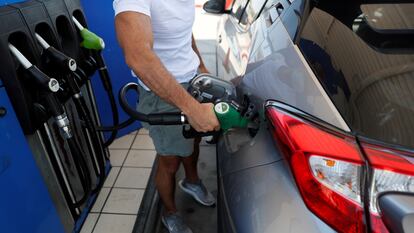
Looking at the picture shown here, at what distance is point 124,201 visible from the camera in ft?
7.97

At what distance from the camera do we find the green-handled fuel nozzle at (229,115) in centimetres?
129

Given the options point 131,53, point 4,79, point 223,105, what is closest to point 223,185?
point 223,105

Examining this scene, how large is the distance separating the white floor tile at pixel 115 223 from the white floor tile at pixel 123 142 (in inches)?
31.4

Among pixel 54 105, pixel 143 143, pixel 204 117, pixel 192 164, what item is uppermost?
pixel 204 117

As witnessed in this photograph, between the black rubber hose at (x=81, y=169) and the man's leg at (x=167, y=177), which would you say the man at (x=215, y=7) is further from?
the black rubber hose at (x=81, y=169)

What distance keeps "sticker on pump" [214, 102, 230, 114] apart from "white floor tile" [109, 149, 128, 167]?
5.64 feet

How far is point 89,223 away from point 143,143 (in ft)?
3.01

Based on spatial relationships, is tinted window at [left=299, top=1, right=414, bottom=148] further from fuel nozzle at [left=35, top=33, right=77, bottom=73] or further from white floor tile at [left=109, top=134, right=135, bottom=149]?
white floor tile at [left=109, top=134, right=135, bottom=149]

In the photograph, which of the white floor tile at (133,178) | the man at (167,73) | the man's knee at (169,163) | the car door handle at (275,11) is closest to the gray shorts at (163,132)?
the man at (167,73)

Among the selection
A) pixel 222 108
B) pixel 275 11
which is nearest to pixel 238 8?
pixel 275 11

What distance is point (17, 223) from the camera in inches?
65.6

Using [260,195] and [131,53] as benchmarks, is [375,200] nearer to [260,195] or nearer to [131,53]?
[260,195]

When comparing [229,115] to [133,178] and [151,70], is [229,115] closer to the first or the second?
[151,70]

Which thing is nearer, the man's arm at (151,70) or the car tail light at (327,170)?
the car tail light at (327,170)
